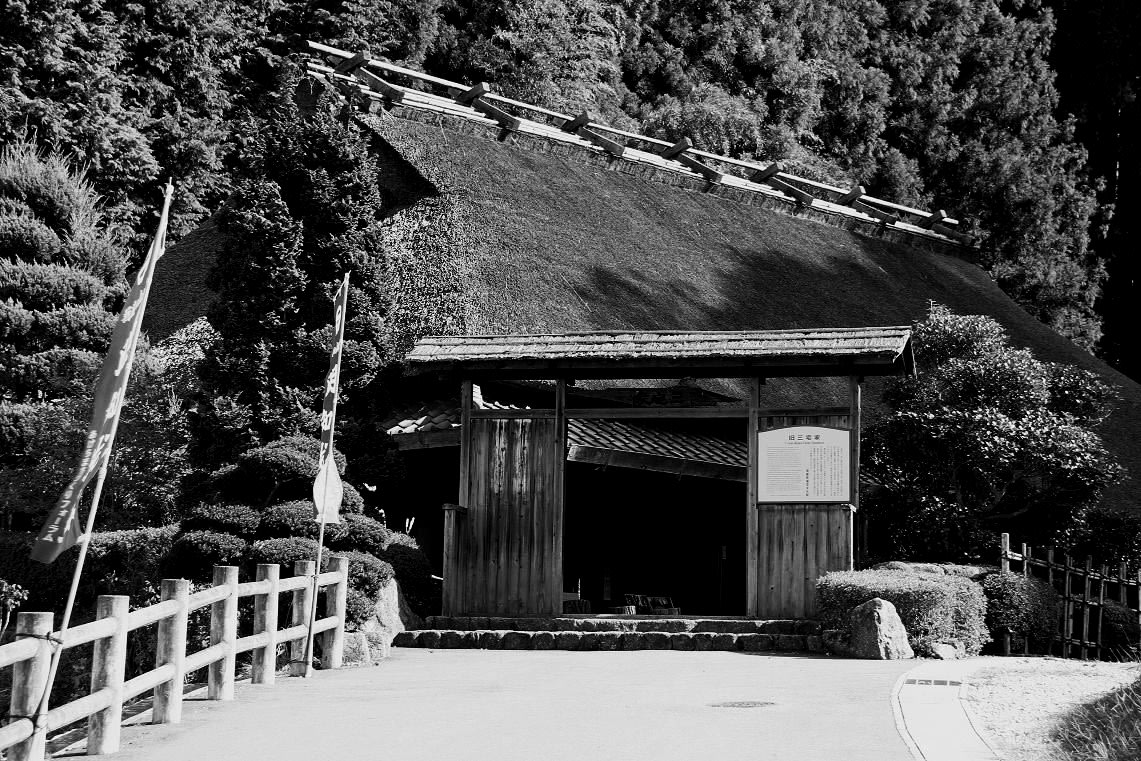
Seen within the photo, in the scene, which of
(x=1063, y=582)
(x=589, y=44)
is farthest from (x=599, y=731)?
(x=589, y=44)

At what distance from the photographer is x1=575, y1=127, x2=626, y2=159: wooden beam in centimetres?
2522

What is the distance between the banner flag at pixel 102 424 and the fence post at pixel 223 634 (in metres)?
2.43

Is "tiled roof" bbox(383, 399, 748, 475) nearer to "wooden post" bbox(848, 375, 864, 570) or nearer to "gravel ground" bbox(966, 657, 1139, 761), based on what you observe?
"wooden post" bbox(848, 375, 864, 570)

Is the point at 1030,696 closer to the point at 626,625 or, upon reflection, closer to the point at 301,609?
the point at 626,625

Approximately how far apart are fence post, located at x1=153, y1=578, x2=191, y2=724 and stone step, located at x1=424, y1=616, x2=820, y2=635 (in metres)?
5.70

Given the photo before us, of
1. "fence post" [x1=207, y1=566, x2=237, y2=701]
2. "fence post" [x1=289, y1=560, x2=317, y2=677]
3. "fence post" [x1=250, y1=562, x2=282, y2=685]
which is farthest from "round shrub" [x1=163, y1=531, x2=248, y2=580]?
"fence post" [x1=207, y1=566, x2=237, y2=701]

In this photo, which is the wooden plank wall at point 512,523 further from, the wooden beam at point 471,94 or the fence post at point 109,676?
the wooden beam at point 471,94

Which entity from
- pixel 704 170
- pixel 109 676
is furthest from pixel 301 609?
pixel 704 170

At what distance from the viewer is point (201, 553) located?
12.6m

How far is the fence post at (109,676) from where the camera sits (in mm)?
7602

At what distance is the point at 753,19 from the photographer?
38.2 m

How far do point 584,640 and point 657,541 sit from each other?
6.73 meters

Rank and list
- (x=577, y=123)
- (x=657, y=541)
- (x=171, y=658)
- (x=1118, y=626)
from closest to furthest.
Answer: (x=171, y=658) → (x=1118, y=626) → (x=657, y=541) → (x=577, y=123)

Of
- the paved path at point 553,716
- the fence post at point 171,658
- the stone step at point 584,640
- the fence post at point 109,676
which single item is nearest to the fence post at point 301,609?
the paved path at point 553,716
